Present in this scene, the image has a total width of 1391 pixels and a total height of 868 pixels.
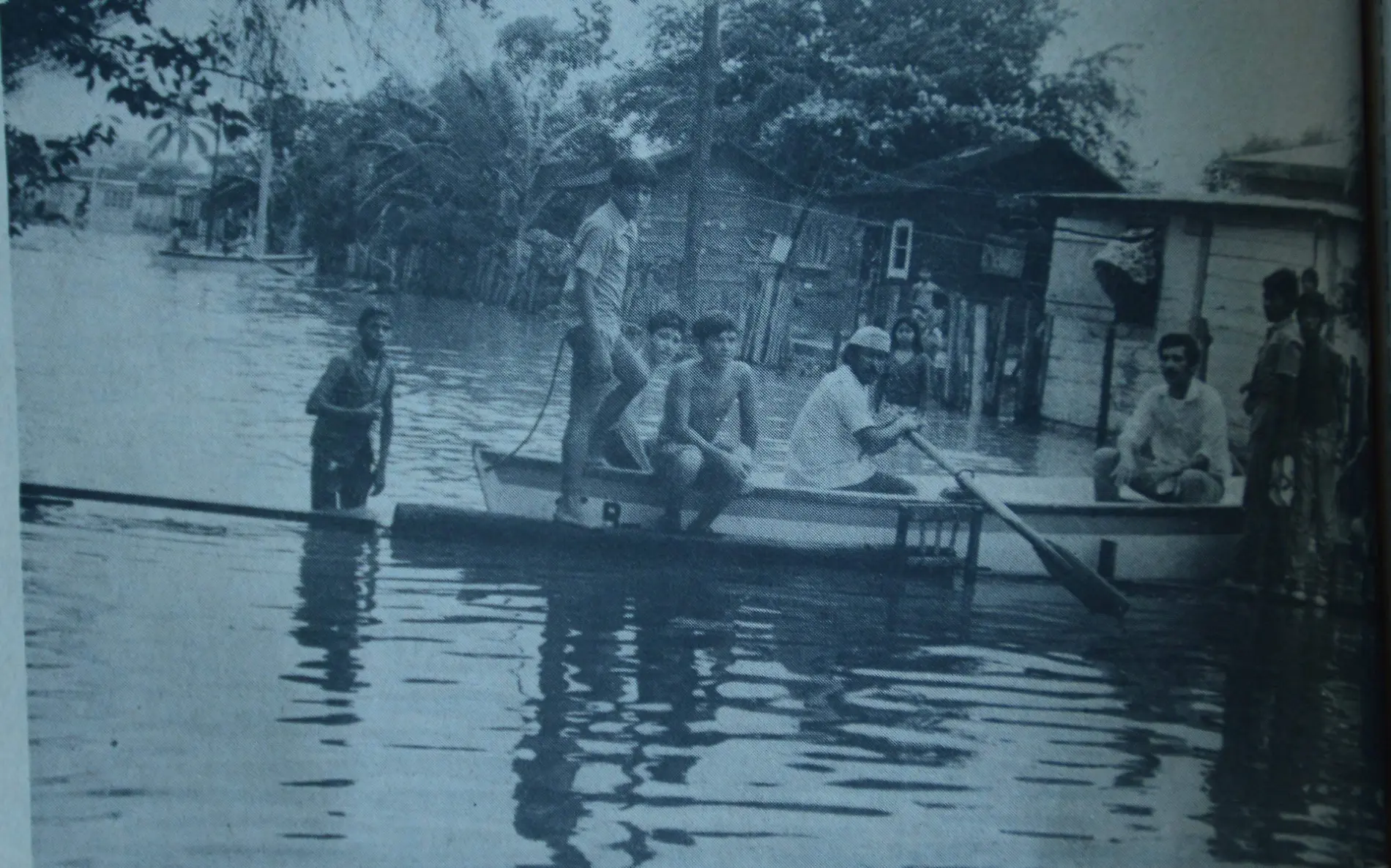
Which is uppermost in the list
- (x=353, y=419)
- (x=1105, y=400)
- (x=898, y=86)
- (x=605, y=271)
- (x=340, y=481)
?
(x=898, y=86)

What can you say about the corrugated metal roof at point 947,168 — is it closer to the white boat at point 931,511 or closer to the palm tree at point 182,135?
the white boat at point 931,511

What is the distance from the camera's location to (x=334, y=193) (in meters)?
3.14

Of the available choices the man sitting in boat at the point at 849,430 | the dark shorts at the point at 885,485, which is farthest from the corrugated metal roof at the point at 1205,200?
the dark shorts at the point at 885,485

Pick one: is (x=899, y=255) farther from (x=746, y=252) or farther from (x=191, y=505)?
(x=191, y=505)

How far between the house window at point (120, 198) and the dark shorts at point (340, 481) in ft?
2.25

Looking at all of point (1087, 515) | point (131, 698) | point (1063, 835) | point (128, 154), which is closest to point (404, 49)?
point (128, 154)

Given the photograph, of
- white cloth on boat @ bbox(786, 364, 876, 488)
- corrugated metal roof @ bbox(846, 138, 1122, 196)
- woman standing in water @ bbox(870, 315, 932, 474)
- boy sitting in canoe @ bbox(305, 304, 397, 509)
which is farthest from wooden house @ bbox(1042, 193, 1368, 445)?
boy sitting in canoe @ bbox(305, 304, 397, 509)

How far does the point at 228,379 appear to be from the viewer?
119 inches

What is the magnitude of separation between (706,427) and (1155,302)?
110 cm

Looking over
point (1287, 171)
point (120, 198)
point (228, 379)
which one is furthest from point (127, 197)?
point (1287, 171)

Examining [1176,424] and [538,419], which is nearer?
[538,419]

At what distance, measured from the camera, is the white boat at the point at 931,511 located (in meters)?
3.12

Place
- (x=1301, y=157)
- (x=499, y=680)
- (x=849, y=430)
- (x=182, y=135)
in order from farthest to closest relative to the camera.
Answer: (x=1301, y=157)
(x=849, y=430)
(x=182, y=135)
(x=499, y=680)

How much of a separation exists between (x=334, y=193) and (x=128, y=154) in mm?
440
